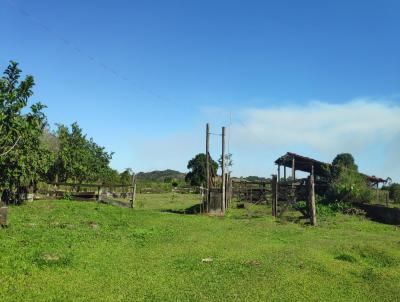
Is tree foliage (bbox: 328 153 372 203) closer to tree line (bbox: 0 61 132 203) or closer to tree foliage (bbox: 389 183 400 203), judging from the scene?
tree foliage (bbox: 389 183 400 203)

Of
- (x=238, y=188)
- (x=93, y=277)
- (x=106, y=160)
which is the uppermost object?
(x=106, y=160)

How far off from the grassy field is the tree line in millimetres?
2841

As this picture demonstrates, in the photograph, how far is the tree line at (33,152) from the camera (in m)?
10.8

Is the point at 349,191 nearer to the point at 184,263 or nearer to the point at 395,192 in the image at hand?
the point at 395,192

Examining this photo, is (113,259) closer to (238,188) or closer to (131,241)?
(131,241)

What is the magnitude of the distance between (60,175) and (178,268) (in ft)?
98.2

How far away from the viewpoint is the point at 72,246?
42.3 ft


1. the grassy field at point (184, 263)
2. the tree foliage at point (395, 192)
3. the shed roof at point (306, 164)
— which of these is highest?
the shed roof at point (306, 164)

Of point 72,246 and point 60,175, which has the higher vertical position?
point 60,175

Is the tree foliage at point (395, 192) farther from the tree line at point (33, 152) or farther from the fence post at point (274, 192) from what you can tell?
the tree line at point (33, 152)

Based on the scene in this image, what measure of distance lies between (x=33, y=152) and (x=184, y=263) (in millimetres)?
16504

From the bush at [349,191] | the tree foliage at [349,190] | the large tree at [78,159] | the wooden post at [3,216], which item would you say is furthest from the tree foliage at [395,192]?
the wooden post at [3,216]

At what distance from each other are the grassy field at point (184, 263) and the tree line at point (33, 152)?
→ 2.84 meters

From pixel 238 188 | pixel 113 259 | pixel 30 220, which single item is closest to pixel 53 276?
pixel 113 259
